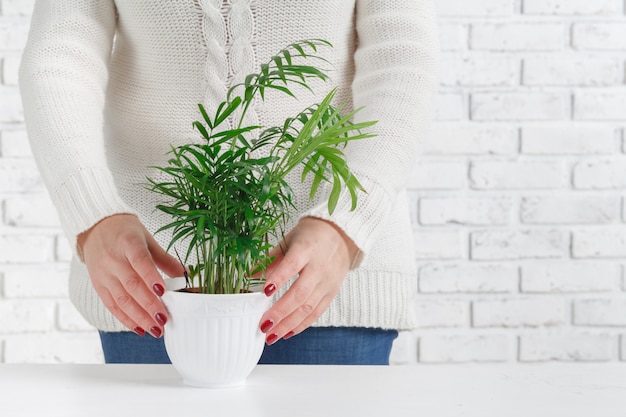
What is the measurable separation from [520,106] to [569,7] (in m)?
0.23

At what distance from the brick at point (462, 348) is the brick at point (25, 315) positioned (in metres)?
0.79

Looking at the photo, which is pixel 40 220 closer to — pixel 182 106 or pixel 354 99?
pixel 182 106

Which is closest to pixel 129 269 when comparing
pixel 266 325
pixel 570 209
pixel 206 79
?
pixel 266 325

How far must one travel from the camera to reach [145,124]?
102 centimetres

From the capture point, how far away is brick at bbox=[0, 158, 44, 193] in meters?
1.60

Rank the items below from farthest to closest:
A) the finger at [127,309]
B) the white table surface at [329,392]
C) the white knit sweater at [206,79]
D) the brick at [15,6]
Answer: the brick at [15,6]
the white knit sweater at [206,79]
the finger at [127,309]
the white table surface at [329,392]

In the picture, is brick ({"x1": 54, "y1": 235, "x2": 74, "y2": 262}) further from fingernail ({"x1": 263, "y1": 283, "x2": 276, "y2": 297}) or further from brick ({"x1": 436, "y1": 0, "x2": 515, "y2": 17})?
fingernail ({"x1": 263, "y1": 283, "x2": 276, "y2": 297})

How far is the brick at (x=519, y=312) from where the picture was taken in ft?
5.42

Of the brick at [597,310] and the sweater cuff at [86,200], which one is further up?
the sweater cuff at [86,200]

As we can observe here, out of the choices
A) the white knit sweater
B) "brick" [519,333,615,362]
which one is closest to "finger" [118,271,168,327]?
the white knit sweater

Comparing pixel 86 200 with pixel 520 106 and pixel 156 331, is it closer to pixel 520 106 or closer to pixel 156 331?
pixel 156 331

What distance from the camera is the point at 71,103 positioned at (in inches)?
35.6

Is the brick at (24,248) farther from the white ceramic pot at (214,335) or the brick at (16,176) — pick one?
the white ceramic pot at (214,335)

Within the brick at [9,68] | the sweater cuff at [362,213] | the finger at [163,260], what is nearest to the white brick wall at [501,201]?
the brick at [9,68]
